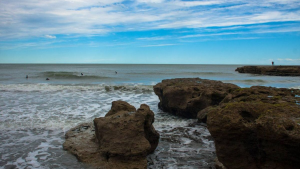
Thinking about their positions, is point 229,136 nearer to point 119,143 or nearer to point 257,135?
point 257,135

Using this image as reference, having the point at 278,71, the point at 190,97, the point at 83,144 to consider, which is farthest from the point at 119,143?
the point at 278,71

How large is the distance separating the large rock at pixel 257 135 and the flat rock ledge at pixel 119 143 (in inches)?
62.7

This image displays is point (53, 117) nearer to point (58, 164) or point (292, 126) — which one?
point (58, 164)

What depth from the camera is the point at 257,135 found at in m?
3.78

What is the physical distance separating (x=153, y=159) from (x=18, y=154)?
3.22m

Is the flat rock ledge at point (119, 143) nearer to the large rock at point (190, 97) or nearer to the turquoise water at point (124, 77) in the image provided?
the large rock at point (190, 97)

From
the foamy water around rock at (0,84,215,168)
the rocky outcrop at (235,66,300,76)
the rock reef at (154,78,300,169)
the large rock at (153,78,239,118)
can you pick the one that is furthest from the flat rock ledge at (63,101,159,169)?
the rocky outcrop at (235,66,300,76)

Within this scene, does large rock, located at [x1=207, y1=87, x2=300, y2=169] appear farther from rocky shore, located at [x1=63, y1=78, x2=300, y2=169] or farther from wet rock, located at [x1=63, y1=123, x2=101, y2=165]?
wet rock, located at [x1=63, y1=123, x2=101, y2=165]

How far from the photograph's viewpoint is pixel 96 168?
15.2 ft

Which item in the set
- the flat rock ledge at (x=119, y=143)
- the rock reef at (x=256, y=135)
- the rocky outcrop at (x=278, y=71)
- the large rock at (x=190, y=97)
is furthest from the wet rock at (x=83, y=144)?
the rocky outcrop at (x=278, y=71)

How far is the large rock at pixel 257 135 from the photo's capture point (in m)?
3.52

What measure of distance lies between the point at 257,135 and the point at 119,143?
8.72 ft

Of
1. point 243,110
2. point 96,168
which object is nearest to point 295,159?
point 243,110

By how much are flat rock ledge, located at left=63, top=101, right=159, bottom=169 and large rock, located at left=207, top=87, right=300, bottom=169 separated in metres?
1.59
